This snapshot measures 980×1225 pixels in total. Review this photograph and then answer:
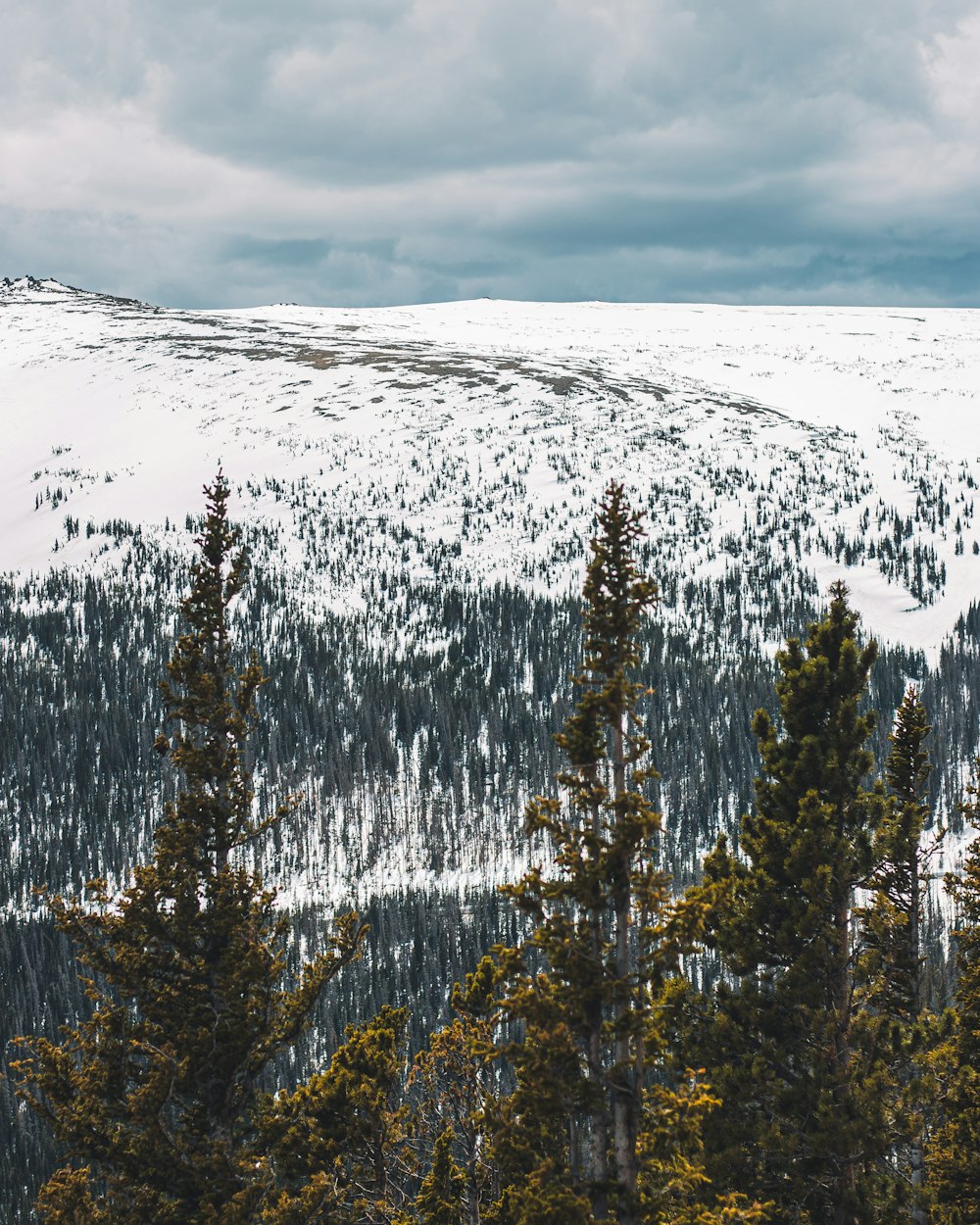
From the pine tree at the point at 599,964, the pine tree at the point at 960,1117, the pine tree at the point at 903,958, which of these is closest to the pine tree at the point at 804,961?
the pine tree at the point at 903,958

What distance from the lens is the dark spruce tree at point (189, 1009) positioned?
55.8ft

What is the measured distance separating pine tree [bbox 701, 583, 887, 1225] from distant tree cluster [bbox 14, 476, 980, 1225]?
59 millimetres

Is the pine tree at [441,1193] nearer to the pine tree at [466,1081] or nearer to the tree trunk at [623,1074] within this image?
the pine tree at [466,1081]

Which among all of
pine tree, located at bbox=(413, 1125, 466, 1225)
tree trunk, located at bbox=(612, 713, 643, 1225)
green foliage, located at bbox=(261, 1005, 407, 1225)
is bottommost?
pine tree, located at bbox=(413, 1125, 466, 1225)

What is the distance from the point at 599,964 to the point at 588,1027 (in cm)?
79

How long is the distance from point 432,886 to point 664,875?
171 m

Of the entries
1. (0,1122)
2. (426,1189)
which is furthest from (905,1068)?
(0,1122)

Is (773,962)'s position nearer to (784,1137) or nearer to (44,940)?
(784,1137)

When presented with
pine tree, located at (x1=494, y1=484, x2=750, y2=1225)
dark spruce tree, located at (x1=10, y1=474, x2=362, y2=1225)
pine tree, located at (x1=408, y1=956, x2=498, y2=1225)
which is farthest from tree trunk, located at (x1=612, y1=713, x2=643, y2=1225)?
dark spruce tree, located at (x1=10, y1=474, x2=362, y2=1225)

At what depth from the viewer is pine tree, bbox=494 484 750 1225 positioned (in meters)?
13.4

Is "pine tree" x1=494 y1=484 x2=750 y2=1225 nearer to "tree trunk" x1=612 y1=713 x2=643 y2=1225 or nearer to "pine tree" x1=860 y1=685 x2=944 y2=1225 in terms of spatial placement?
"tree trunk" x1=612 y1=713 x2=643 y2=1225

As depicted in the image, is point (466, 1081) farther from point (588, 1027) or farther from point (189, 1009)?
point (588, 1027)

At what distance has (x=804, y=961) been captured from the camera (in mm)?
20766

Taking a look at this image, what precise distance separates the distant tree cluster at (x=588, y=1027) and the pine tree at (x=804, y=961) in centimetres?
6
